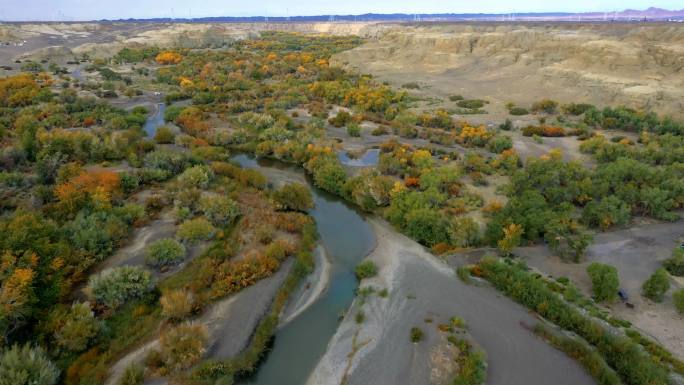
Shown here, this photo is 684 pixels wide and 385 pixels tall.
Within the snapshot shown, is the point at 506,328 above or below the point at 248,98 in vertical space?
below

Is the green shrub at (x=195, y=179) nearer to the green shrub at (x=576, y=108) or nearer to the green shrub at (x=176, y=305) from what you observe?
the green shrub at (x=176, y=305)

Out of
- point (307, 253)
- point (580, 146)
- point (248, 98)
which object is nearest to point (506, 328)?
point (307, 253)

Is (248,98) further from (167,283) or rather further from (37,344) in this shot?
(37,344)

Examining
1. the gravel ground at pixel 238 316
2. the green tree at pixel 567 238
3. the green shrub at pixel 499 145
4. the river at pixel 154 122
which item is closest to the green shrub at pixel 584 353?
the green tree at pixel 567 238

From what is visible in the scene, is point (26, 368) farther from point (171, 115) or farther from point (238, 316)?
point (171, 115)

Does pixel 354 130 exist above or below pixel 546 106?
below

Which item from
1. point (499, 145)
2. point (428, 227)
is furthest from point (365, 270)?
point (499, 145)

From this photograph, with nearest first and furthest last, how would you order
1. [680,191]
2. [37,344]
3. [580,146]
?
[37,344] < [680,191] < [580,146]
